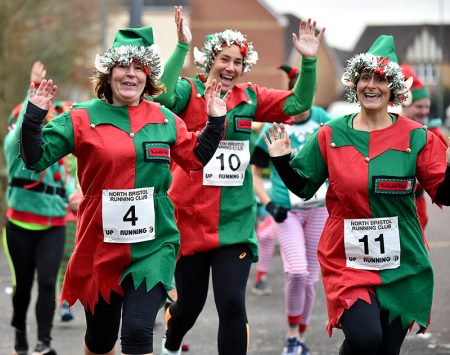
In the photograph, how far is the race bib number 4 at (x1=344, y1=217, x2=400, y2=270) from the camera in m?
5.85

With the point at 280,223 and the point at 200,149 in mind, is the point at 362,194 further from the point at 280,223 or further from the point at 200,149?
the point at 280,223

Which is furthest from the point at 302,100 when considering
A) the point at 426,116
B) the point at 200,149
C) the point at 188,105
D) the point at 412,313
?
the point at 426,116

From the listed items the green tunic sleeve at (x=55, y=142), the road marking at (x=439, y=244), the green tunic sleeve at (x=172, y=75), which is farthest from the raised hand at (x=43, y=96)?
the road marking at (x=439, y=244)

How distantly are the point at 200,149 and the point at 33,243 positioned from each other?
276 cm

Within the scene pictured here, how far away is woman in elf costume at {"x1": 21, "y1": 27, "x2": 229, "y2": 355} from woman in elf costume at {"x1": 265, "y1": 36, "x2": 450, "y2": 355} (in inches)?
24.7

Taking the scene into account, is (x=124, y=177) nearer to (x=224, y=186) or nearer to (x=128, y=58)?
(x=128, y=58)

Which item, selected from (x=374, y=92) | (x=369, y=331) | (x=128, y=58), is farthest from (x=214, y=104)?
(x=369, y=331)

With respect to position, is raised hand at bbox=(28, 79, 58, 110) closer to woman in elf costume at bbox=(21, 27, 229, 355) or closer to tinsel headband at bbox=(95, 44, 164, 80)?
woman in elf costume at bbox=(21, 27, 229, 355)

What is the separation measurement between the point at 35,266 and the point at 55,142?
2881mm

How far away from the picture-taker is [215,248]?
6.84 metres

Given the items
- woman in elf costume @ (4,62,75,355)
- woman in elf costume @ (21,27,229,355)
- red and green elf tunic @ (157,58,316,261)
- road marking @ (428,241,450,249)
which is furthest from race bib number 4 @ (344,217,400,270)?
road marking @ (428,241,450,249)

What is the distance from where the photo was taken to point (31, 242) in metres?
8.36

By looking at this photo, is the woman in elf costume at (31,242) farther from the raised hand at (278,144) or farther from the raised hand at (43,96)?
the raised hand at (278,144)

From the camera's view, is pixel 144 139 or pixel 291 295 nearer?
pixel 144 139
